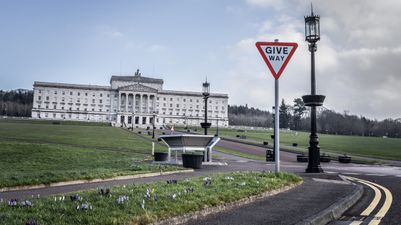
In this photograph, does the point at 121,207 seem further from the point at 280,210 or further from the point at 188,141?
the point at 188,141

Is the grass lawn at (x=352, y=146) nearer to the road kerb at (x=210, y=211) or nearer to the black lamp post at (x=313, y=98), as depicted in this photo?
the black lamp post at (x=313, y=98)

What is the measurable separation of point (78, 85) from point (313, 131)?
624ft

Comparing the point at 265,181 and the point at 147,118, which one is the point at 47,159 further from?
the point at 147,118

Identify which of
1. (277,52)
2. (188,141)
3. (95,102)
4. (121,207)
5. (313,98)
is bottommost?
(121,207)

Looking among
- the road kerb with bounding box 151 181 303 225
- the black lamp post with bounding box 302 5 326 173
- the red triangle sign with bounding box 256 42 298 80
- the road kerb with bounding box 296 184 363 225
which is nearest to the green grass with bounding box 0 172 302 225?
the road kerb with bounding box 151 181 303 225

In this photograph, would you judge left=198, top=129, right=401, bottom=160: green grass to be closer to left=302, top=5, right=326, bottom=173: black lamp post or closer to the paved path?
left=302, top=5, right=326, bottom=173: black lamp post

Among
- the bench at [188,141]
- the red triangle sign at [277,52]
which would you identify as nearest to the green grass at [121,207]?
→ the red triangle sign at [277,52]

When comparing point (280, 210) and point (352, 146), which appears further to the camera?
point (352, 146)

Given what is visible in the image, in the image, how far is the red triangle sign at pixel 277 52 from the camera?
484 inches

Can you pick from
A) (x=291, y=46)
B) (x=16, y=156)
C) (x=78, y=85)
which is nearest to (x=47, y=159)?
(x=16, y=156)

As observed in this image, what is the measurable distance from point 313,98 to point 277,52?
7.20 m

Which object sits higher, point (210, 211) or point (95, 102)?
point (95, 102)

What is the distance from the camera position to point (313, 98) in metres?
18.8

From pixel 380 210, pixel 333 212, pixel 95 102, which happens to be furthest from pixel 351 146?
pixel 95 102
